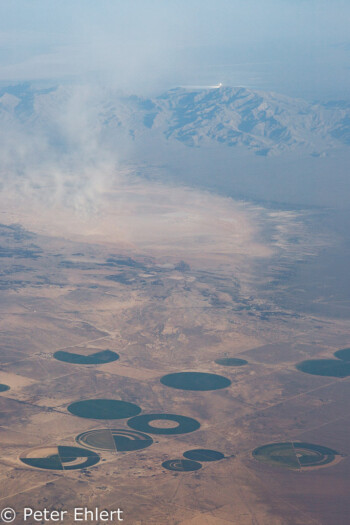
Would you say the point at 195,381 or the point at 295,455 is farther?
the point at 195,381

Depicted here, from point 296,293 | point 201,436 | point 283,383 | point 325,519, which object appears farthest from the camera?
point 296,293

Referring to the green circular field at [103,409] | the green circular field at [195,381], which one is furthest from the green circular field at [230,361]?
the green circular field at [103,409]

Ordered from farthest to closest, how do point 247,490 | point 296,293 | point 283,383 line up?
point 296,293
point 283,383
point 247,490

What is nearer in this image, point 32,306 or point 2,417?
point 2,417

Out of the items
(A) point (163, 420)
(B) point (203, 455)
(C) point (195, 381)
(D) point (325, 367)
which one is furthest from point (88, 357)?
(B) point (203, 455)

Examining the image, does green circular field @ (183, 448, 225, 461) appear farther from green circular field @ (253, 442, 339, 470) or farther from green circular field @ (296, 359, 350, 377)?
green circular field @ (296, 359, 350, 377)

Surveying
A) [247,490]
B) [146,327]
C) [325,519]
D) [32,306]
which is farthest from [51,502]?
[32,306]

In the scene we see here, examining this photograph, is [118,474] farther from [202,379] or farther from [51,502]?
[202,379]

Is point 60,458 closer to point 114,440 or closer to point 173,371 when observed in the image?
point 114,440
